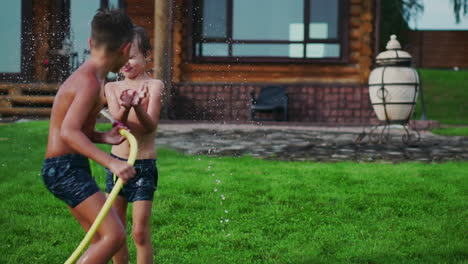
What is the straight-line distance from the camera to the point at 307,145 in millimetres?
10203

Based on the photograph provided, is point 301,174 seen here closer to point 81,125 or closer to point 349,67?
point 81,125

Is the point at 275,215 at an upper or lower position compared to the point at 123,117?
lower

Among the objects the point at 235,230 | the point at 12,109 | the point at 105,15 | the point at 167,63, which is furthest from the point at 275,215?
the point at 12,109

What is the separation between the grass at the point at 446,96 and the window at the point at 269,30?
13.4ft

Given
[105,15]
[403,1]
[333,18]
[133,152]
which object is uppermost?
[403,1]

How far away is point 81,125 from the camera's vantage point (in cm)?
264

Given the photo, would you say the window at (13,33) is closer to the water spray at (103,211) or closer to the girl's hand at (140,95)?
the girl's hand at (140,95)

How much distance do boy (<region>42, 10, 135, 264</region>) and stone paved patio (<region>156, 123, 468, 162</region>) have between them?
229 inches

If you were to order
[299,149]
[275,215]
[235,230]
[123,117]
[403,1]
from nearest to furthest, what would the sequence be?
[123,117] → [235,230] → [275,215] → [299,149] → [403,1]

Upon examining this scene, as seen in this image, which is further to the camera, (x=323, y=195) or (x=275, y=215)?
(x=323, y=195)

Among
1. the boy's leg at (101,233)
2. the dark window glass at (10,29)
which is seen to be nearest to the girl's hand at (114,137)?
the boy's leg at (101,233)

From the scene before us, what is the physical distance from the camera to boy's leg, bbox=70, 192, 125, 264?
107 inches

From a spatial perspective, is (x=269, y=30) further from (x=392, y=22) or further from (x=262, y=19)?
(x=392, y=22)

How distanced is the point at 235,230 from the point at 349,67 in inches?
468
